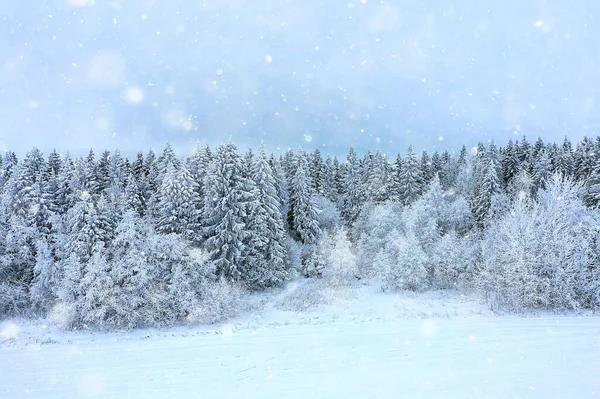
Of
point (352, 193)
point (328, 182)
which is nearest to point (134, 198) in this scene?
point (352, 193)

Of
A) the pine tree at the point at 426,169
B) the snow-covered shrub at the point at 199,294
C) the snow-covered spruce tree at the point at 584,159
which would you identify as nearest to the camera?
the snow-covered shrub at the point at 199,294

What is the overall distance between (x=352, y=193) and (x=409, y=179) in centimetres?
757

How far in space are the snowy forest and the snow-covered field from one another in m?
3.63

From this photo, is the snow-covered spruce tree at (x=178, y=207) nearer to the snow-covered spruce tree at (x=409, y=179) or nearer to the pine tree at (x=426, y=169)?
the snow-covered spruce tree at (x=409, y=179)

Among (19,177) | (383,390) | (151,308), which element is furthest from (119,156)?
(383,390)

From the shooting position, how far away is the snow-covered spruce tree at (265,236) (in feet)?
102

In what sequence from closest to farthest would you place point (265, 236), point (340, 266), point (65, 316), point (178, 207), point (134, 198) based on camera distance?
point (65, 316), point (178, 207), point (265, 236), point (340, 266), point (134, 198)

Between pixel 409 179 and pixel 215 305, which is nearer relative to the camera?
pixel 215 305

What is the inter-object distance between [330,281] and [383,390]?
69.8 ft

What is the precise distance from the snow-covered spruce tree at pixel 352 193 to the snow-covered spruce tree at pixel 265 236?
53.0 feet

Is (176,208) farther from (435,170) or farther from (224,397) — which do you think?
(435,170)

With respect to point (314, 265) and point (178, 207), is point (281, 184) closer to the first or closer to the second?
point (314, 265)

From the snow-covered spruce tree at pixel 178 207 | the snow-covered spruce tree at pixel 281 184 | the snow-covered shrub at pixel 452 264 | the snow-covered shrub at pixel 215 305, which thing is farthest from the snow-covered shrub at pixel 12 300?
the snow-covered shrub at pixel 452 264

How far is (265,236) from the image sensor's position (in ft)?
105
